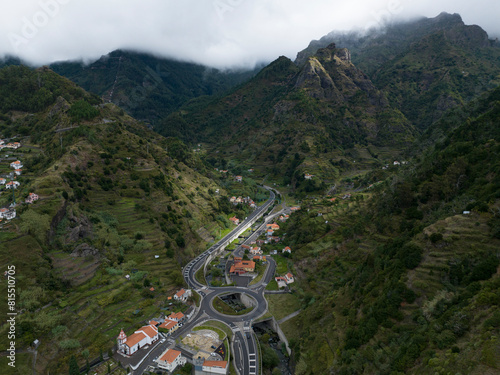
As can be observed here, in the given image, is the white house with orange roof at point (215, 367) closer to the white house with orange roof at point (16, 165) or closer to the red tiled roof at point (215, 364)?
the red tiled roof at point (215, 364)

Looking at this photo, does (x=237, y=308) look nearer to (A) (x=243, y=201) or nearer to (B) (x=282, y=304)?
(B) (x=282, y=304)

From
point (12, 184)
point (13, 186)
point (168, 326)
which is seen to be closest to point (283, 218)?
point (168, 326)

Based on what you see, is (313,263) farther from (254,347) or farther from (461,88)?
(461,88)

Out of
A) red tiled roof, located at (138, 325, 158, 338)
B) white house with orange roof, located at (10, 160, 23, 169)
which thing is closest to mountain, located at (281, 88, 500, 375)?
red tiled roof, located at (138, 325, 158, 338)

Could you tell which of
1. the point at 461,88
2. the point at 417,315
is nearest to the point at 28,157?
the point at 417,315

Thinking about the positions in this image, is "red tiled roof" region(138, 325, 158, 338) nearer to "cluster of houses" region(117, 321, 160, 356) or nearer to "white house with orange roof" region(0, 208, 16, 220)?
"cluster of houses" region(117, 321, 160, 356)

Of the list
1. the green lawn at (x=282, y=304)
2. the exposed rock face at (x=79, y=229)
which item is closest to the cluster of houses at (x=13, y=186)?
the exposed rock face at (x=79, y=229)
